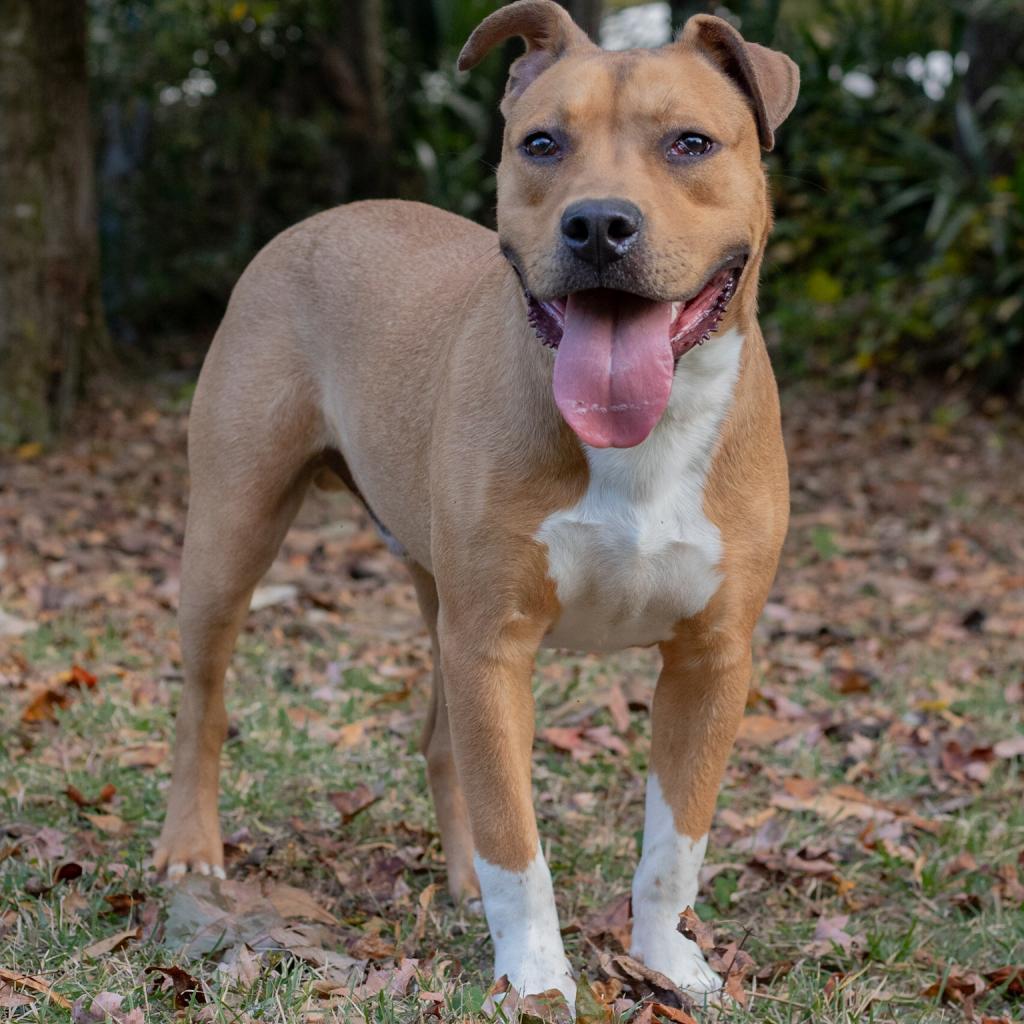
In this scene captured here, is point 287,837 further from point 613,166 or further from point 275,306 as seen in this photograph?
point 613,166

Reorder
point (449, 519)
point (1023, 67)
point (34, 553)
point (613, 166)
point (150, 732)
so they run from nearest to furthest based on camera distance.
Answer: point (613, 166), point (449, 519), point (150, 732), point (34, 553), point (1023, 67)

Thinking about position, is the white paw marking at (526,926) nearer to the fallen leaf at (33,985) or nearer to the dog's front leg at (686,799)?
the dog's front leg at (686,799)

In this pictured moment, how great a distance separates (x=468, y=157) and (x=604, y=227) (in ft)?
33.5

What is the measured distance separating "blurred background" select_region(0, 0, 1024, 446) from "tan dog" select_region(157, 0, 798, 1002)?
810 centimetres

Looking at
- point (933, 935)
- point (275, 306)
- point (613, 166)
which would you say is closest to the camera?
point (613, 166)

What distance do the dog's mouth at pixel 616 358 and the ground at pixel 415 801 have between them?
1248mm

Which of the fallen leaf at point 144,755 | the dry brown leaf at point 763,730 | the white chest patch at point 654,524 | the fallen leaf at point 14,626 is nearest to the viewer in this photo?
the white chest patch at point 654,524

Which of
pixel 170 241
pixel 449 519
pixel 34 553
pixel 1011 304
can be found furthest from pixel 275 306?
pixel 170 241

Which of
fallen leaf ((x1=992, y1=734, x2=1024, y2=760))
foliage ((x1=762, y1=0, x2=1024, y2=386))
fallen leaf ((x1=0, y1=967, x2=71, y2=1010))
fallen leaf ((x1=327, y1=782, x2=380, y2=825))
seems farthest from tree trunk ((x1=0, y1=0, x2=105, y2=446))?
fallen leaf ((x1=0, y1=967, x2=71, y2=1010))

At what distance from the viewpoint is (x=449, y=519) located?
10.8 ft

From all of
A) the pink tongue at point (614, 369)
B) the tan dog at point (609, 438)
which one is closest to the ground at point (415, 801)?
the tan dog at point (609, 438)

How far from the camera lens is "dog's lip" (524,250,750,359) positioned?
3090 millimetres

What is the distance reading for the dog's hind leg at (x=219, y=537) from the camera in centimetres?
414

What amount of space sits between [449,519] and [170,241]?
1032 centimetres
